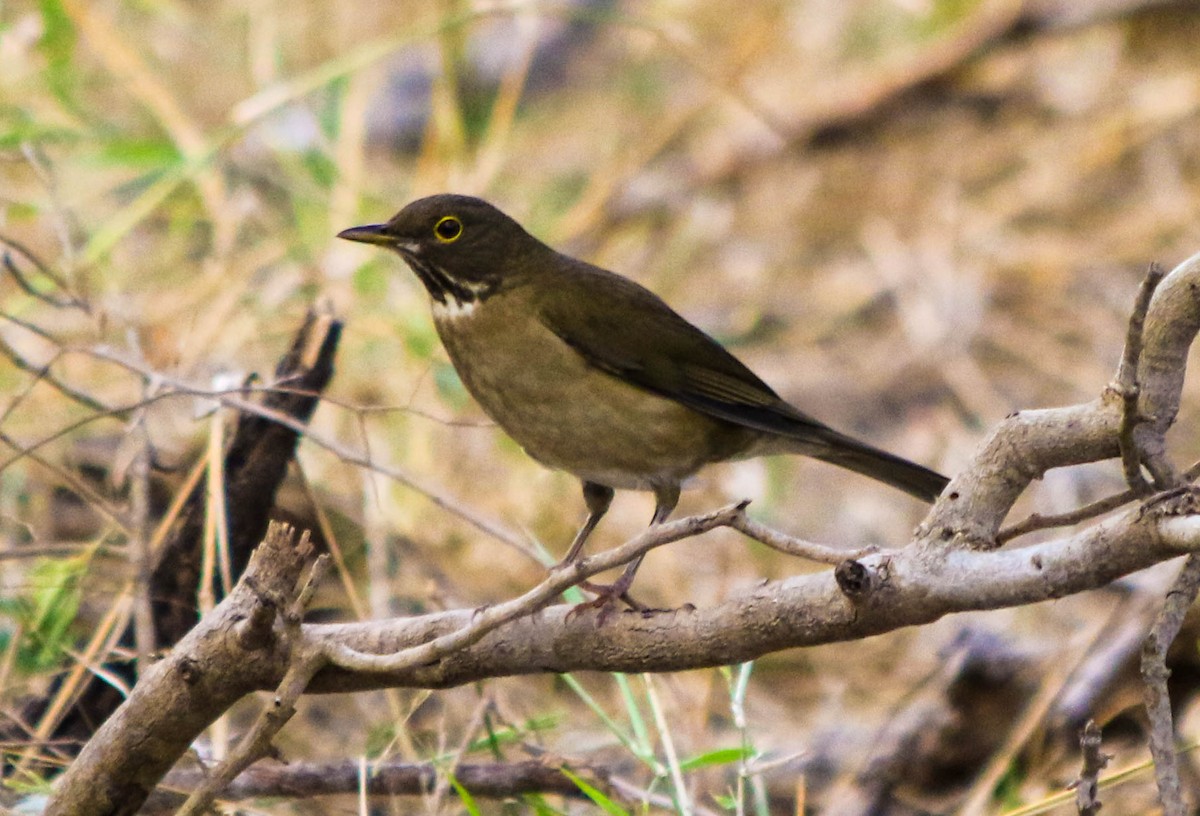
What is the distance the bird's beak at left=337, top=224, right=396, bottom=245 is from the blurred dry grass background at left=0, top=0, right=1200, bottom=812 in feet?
1.71

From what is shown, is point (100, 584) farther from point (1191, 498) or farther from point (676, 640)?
point (1191, 498)

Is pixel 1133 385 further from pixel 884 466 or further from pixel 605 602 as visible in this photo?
pixel 884 466

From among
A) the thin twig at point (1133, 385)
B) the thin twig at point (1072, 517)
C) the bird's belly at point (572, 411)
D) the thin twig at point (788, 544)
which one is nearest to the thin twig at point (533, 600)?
the thin twig at point (788, 544)

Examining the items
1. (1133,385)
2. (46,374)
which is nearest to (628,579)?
(1133,385)

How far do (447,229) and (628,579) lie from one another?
154 centimetres

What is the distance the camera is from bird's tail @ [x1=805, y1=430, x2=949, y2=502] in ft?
16.1

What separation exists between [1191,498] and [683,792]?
178 centimetres

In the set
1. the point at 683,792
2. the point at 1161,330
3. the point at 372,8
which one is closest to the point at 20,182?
the point at 372,8

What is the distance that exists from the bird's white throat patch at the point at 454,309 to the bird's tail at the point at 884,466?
1306 mm

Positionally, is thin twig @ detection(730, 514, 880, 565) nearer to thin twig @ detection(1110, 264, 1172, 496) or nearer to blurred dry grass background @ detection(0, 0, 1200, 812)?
thin twig @ detection(1110, 264, 1172, 496)

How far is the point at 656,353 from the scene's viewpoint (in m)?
5.15

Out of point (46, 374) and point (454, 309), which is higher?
point (454, 309)

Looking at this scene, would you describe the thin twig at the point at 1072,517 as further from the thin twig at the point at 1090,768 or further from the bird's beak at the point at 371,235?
the bird's beak at the point at 371,235

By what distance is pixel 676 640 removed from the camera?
3.48 m
